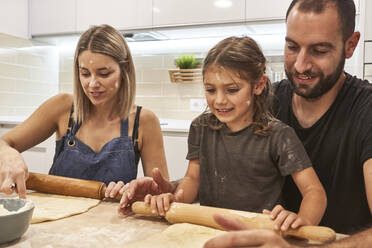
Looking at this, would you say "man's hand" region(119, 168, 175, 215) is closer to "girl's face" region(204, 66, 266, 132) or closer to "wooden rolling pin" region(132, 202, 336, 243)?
"wooden rolling pin" region(132, 202, 336, 243)

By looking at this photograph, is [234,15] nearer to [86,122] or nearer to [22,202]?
[86,122]

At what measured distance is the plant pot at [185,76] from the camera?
9.37 feet

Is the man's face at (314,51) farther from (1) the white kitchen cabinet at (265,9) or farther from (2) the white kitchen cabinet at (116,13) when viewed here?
(2) the white kitchen cabinet at (116,13)

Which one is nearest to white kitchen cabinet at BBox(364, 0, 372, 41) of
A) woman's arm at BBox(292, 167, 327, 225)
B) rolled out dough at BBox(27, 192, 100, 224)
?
woman's arm at BBox(292, 167, 327, 225)

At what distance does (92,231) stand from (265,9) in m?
2.04

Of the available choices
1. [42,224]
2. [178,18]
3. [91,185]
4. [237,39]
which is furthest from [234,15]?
[42,224]

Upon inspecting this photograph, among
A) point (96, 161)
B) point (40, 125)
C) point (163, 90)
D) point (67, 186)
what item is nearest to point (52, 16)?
point (163, 90)

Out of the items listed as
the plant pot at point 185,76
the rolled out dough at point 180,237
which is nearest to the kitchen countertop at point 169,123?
the plant pot at point 185,76

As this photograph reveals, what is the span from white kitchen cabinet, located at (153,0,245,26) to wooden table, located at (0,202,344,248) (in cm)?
190

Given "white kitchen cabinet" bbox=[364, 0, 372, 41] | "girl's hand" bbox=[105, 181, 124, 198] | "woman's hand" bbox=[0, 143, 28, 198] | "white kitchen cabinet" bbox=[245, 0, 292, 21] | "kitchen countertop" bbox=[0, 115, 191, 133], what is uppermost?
"white kitchen cabinet" bbox=[245, 0, 292, 21]

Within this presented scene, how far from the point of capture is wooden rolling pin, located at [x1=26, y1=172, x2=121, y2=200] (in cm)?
99

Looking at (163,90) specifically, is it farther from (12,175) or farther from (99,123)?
(12,175)

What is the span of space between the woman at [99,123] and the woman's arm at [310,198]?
2.01 ft

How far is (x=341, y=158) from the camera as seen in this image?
112 centimetres
